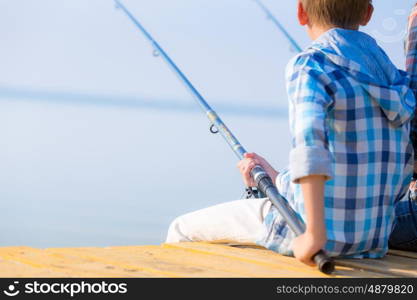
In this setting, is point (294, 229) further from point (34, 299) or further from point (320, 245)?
point (34, 299)

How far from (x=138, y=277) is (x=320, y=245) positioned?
0.44 meters

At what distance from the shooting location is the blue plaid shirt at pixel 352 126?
200 centimetres

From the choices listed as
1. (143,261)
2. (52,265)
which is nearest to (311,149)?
(143,261)

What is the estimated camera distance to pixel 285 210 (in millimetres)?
2158

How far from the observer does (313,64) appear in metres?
2.06

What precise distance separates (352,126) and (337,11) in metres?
0.31

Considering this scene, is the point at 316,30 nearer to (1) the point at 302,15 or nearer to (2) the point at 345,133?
(1) the point at 302,15

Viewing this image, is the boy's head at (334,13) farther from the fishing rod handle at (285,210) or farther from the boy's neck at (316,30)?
the fishing rod handle at (285,210)

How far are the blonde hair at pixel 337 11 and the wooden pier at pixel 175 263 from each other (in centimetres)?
65

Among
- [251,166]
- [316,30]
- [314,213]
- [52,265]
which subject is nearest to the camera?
[314,213]

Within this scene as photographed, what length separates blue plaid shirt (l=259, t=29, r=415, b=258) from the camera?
200cm

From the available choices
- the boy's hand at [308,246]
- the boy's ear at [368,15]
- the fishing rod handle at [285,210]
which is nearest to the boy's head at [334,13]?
the boy's ear at [368,15]

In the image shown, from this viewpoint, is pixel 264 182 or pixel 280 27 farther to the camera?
pixel 280 27

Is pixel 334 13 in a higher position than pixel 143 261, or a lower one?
higher
